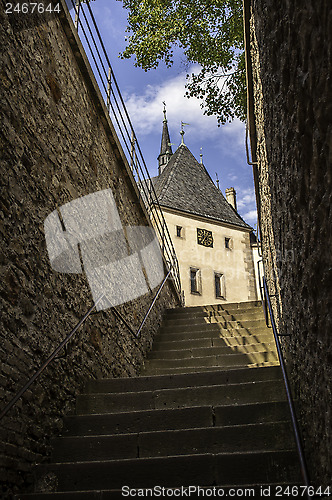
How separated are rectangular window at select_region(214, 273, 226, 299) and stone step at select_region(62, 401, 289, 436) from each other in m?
22.0

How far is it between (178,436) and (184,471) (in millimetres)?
463

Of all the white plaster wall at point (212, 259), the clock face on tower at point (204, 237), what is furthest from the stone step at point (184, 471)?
the clock face on tower at point (204, 237)

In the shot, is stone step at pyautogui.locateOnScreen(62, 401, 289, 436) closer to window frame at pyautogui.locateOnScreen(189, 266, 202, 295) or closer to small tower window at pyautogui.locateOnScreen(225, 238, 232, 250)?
window frame at pyautogui.locateOnScreen(189, 266, 202, 295)

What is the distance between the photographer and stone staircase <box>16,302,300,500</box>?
3152 mm

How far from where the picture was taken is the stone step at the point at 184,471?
3.11 meters

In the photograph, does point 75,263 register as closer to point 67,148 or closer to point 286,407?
point 67,148

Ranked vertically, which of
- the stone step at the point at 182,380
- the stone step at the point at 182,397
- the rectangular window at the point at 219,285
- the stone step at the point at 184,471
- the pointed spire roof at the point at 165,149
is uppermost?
the pointed spire roof at the point at 165,149

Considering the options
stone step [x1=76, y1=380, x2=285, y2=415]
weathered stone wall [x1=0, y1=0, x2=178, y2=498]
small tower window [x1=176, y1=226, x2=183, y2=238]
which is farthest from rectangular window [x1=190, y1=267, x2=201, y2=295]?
stone step [x1=76, y1=380, x2=285, y2=415]

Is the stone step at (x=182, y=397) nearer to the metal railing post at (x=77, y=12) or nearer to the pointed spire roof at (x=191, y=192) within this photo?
the metal railing post at (x=77, y=12)

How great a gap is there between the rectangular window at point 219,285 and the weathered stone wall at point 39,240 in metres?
20.3

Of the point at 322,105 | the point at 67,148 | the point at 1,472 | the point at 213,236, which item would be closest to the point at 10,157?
the point at 67,148

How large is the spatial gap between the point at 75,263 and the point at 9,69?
1.80 metres

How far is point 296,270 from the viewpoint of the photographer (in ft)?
9.45

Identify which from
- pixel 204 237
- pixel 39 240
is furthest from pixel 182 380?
pixel 204 237
